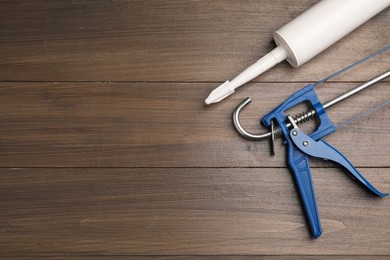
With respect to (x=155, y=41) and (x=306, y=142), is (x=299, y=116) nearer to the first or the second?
(x=306, y=142)

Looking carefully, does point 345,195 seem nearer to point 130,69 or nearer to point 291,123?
point 291,123

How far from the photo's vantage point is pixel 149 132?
2.86ft

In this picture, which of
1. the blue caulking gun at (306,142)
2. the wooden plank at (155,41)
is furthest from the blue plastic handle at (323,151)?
the wooden plank at (155,41)

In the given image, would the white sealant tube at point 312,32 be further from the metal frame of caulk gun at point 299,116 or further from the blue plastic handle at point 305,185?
the blue plastic handle at point 305,185

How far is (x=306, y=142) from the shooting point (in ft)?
2.72

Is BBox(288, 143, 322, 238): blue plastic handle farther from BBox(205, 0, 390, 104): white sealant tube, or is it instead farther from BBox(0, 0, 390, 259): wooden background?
BBox(205, 0, 390, 104): white sealant tube

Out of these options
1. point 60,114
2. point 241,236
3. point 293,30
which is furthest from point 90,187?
point 293,30

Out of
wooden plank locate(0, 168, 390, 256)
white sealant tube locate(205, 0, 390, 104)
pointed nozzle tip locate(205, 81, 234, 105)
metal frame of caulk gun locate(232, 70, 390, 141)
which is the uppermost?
white sealant tube locate(205, 0, 390, 104)

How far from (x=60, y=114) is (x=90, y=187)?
5.3 inches

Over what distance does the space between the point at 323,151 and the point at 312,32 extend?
19cm

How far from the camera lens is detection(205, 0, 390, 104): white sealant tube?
82cm

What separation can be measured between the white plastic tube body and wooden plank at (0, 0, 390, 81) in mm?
57

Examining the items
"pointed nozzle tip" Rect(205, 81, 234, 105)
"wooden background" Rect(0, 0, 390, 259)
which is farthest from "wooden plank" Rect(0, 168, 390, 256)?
"pointed nozzle tip" Rect(205, 81, 234, 105)

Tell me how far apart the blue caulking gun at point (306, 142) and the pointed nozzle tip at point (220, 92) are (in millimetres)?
32
